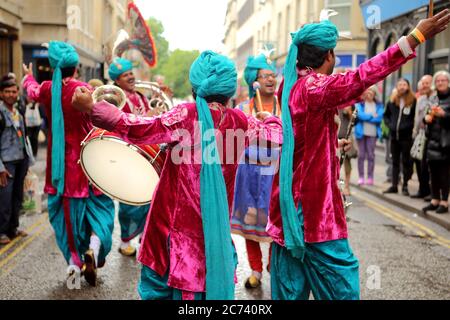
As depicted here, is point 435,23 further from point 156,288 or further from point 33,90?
point 33,90

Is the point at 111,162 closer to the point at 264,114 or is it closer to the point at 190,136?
the point at 190,136

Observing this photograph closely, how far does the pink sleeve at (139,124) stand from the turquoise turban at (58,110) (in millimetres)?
2249

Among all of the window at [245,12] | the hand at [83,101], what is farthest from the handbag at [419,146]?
the window at [245,12]

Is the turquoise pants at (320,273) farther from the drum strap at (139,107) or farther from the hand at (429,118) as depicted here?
the hand at (429,118)

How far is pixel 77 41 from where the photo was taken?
2334 centimetres

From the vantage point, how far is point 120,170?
382 centimetres

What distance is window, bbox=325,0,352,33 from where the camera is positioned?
22.5 m

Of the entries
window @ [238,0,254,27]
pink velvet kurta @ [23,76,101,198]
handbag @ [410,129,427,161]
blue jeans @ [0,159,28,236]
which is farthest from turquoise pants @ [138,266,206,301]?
window @ [238,0,254,27]

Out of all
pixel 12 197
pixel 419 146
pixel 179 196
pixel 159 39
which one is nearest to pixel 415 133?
pixel 419 146

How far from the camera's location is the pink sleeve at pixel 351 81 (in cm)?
294

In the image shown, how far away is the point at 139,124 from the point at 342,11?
21.4 m

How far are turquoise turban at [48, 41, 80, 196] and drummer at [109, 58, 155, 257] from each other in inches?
34.9

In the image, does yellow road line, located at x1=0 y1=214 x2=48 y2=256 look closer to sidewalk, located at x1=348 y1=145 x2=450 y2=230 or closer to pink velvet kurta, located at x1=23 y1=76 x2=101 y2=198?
pink velvet kurta, located at x1=23 y1=76 x2=101 y2=198
